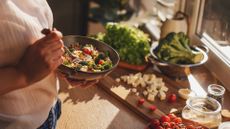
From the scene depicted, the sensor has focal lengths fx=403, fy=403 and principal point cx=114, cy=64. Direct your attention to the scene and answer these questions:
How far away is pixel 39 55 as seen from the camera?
96 centimetres

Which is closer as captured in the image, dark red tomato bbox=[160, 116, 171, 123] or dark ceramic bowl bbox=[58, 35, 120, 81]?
dark ceramic bowl bbox=[58, 35, 120, 81]

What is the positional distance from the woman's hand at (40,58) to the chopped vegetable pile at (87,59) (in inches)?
7.9

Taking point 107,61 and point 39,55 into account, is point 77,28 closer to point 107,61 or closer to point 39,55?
point 107,61

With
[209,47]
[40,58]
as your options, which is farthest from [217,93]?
[40,58]

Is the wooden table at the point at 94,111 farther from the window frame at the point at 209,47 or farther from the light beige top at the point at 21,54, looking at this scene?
the light beige top at the point at 21,54

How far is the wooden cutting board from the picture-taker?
4.58 ft

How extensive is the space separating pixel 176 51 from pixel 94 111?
426mm

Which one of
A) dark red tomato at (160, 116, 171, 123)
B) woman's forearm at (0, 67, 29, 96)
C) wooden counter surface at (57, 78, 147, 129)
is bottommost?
wooden counter surface at (57, 78, 147, 129)

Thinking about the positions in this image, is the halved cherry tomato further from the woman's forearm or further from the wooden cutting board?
the woman's forearm

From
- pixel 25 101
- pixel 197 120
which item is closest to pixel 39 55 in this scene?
pixel 25 101

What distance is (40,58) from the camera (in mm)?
Result: 958

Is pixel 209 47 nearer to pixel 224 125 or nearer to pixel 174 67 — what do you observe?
pixel 174 67

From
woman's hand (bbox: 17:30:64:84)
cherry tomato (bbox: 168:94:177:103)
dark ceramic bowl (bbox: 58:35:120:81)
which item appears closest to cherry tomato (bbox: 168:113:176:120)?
cherry tomato (bbox: 168:94:177:103)

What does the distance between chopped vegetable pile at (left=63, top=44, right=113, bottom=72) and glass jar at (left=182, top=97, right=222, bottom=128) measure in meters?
0.30
